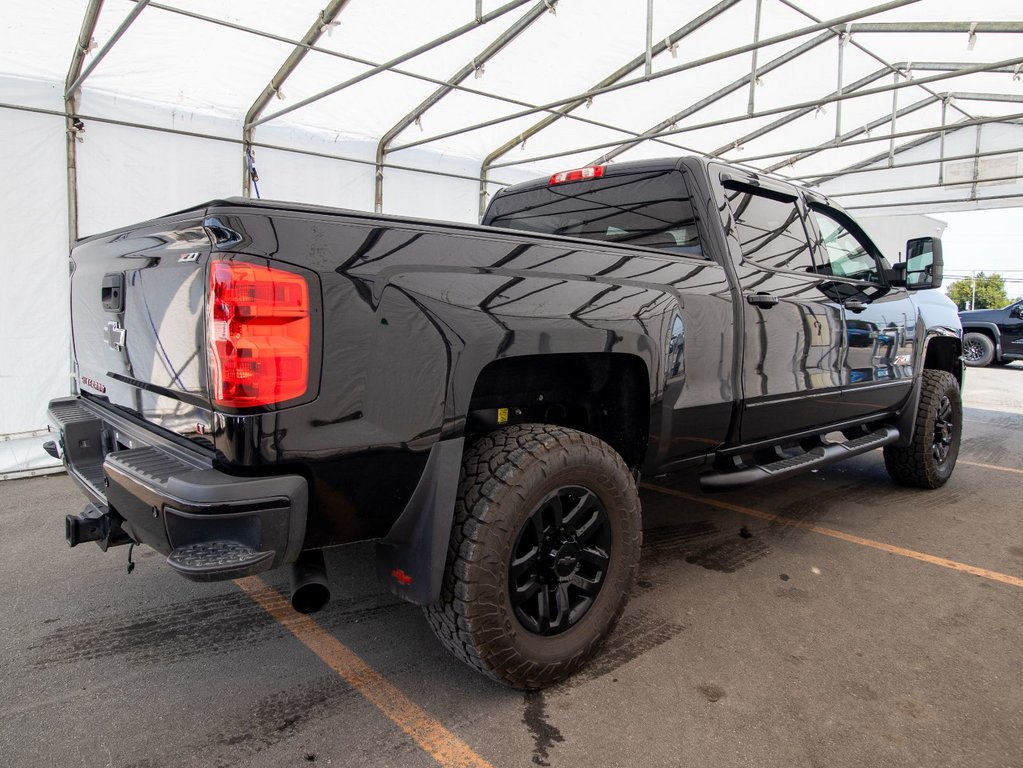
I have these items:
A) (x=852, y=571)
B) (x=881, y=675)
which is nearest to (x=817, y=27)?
(x=852, y=571)

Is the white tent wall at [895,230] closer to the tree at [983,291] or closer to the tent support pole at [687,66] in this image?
the tent support pole at [687,66]

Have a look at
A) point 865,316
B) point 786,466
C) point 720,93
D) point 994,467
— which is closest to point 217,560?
point 786,466

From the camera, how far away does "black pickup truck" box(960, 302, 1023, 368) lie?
14156 millimetres

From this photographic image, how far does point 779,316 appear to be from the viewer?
10.7 feet

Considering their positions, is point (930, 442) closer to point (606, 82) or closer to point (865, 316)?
point (865, 316)

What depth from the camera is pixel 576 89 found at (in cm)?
921

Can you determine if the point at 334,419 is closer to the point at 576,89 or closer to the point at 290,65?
the point at 290,65

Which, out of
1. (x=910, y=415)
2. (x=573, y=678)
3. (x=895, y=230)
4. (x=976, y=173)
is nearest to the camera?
(x=573, y=678)

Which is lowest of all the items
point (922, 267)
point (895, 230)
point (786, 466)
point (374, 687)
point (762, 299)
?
point (374, 687)

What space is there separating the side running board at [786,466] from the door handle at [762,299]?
0.80 meters

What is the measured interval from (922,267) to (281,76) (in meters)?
6.49

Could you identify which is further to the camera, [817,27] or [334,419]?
[817,27]

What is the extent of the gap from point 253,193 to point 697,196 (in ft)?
21.3

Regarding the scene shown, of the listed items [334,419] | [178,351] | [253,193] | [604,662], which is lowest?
[604,662]
